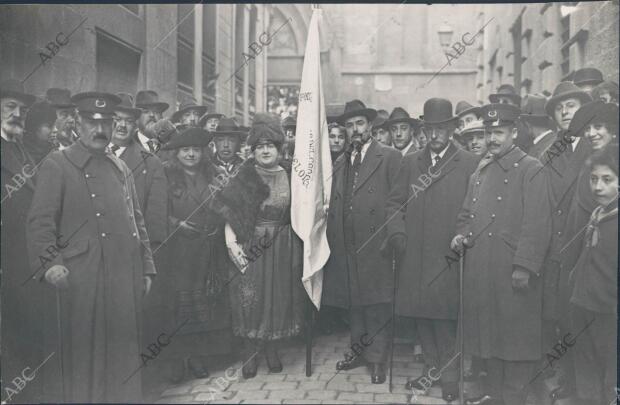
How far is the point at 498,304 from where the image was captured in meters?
4.06

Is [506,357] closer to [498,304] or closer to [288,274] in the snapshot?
[498,304]

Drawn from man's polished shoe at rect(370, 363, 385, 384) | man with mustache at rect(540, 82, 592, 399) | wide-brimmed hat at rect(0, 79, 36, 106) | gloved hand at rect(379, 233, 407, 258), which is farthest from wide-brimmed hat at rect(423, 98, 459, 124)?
wide-brimmed hat at rect(0, 79, 36, 106)

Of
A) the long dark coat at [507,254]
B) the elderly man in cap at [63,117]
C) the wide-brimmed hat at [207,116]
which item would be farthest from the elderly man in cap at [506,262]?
the elderly man in cap at [63,117]

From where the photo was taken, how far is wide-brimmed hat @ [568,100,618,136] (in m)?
3.80

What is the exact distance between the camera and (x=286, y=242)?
452cm

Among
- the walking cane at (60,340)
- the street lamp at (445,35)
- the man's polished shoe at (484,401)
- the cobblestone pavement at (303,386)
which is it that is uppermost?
the street lamp at (445,35)

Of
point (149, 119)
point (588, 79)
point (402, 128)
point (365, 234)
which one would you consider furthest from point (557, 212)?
point (149, 119)

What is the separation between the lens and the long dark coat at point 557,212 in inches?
156

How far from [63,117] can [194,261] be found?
1447 millimetres

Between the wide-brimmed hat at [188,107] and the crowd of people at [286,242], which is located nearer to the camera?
the crowd of people at [286,242]

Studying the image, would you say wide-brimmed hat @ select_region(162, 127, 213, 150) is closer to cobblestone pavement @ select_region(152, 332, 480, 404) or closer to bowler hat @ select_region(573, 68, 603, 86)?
cobblestone pavement @ select_region(152, 332, 480, 404)

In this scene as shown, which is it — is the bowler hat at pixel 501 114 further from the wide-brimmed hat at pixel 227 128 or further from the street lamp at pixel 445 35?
the wide-brimmed hat at pixel 227 128

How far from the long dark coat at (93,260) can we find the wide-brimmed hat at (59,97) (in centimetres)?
42

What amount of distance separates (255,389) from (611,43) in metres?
3.85
